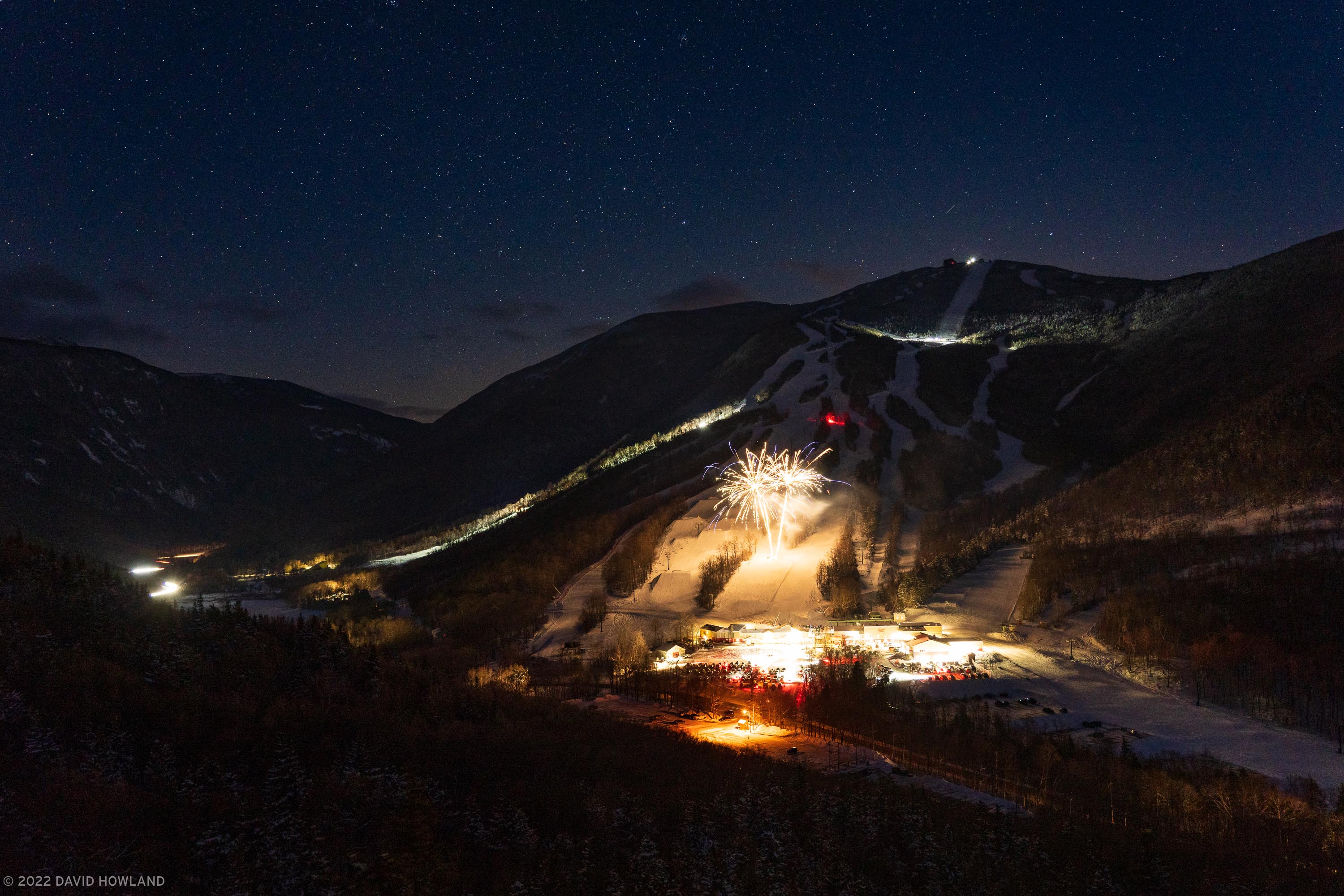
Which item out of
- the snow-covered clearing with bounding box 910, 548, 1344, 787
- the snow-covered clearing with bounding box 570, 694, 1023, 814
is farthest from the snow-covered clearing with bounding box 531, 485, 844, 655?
the snow-covered clearing with bounding box 570, 694, 1023, 814

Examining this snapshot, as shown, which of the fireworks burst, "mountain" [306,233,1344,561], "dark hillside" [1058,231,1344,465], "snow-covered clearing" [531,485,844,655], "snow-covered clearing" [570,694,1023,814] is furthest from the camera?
"mountain" [306,233,1344,561]

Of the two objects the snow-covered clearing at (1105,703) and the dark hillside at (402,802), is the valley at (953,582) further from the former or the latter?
the dark hillside at (402,802)

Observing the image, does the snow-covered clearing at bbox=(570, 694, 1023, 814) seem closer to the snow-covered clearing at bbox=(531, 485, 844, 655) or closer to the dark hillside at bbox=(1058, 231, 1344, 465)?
the snow-covered clearing at bbox=(531, 485, 844, 655)

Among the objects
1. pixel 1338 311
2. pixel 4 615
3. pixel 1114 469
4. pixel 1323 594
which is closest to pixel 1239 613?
pixel 1323 594

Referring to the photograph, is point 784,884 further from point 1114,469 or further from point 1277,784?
point 1114,469

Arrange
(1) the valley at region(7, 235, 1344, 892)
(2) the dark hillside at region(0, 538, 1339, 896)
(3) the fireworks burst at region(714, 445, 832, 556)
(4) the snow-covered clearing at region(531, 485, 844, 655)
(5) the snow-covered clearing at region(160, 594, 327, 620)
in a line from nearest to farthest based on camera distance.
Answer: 1. (2) the dark hillside at region(0, 538, 1339, 896)
2. (1) the valley at region(7, 235, 1344, 892)
3. (4) the snow-covered clearing at region(531, 485, 844, 655)
4. (3) the fireworks burst at region(714, 445, 832, 556)
5. (5) the snow-covered clearing at region(160, 594, 327, 620)

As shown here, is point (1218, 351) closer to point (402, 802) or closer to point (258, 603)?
point (402, 802)

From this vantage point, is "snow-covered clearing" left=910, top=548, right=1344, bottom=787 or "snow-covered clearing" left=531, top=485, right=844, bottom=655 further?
"snow-covered clearing" left=531, top=485, right=844, bottom=655
